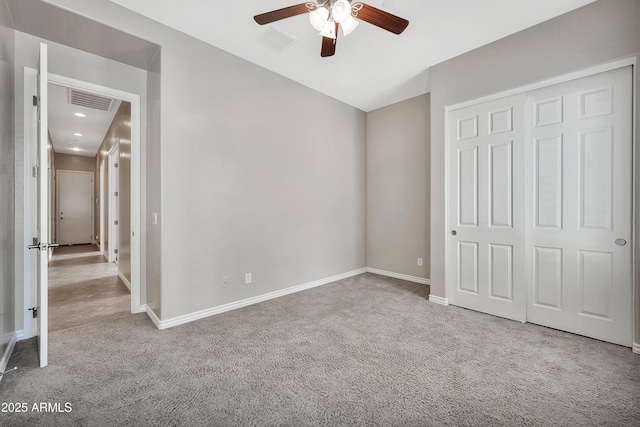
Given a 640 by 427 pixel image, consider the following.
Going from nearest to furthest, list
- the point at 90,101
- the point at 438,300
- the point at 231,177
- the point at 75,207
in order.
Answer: the point at 231,177, the point at 438,300, the point at 90,101, the point at 75,207

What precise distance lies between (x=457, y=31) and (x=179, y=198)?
3.21 m

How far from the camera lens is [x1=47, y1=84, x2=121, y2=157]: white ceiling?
4.22 metres

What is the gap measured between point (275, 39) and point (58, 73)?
6.76ft

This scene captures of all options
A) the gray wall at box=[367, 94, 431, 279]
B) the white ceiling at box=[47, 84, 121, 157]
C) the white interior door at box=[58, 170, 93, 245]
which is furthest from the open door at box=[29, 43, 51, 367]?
the white interior door at box=[58, 170, 93, 245]

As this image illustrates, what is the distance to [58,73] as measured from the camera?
8.45 feet

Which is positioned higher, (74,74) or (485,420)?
(74,74)

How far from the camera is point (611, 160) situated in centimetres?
231

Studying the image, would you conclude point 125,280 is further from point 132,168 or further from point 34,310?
point 132,168

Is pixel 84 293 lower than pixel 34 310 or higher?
lower

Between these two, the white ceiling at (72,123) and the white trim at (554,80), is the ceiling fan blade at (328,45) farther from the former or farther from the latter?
the white ceiling at (72,123)

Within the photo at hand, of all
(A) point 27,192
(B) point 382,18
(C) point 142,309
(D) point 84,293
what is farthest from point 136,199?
(B) point 382,18

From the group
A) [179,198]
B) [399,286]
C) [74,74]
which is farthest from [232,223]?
[399,286]

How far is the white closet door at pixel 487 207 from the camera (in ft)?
9.24

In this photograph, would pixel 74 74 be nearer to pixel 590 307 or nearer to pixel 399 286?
pixel 399 286
